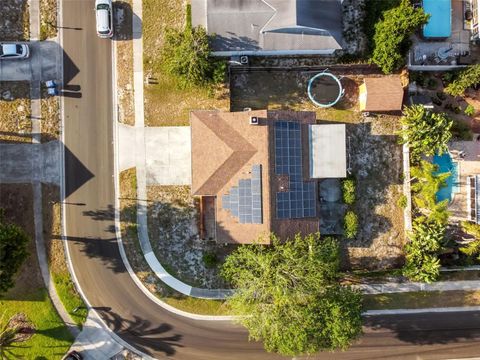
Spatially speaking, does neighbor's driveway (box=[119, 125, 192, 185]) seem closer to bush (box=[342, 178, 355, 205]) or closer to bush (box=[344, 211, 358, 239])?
bush (box=[342, 178, 355, 205])

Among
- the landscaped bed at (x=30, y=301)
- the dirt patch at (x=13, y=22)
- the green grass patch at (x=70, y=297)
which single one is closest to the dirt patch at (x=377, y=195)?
the green grass patch at (x=70, y=297)

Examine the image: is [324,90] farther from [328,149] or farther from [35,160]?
[35,160]

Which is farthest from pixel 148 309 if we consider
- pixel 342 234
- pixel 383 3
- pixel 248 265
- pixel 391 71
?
pixel 383 3

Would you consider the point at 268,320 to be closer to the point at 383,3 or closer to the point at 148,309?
the point at 148,309

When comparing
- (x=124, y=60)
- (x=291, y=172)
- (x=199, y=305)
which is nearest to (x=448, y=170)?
(x=291, y=172)

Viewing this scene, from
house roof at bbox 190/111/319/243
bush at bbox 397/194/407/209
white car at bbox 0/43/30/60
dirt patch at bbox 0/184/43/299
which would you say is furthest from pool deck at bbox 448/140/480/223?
white car at bbox 0/43/30/60
